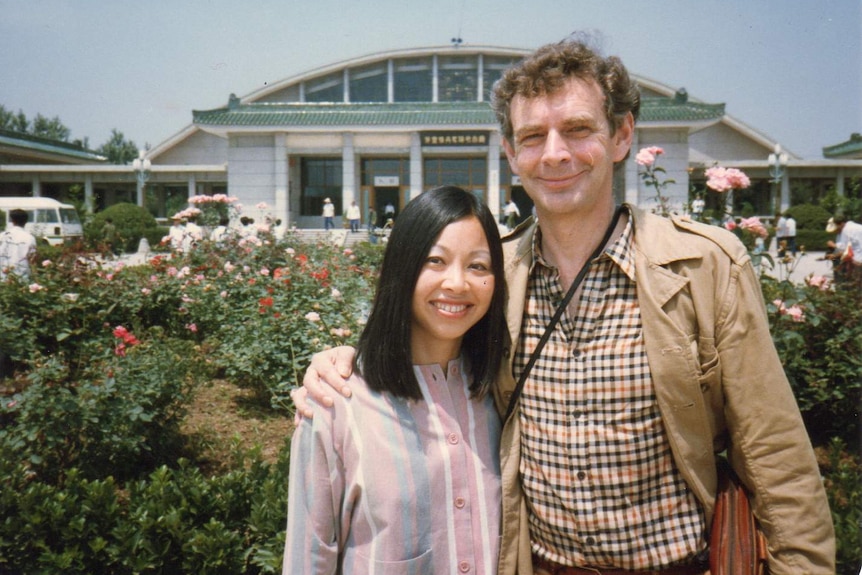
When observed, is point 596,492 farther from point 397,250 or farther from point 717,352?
point 397,250

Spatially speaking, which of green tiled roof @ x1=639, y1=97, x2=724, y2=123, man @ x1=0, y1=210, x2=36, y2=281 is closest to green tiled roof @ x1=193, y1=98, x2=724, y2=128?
green tiled roof @ x1=639, y1=97, x2=724, y2=123

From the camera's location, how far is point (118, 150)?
218 feet

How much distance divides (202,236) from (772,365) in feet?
31.1

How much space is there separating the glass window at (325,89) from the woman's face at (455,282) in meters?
34.1

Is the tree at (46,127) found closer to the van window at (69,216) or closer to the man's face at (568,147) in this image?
the van window at (69,216)

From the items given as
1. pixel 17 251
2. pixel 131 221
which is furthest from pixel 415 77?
pixel 17 251

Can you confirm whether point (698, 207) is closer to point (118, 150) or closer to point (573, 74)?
point (573, 74)

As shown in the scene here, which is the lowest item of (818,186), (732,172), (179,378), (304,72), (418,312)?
(179,378)

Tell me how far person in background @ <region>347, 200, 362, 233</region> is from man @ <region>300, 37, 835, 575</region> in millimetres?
25154

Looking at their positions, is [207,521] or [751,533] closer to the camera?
[751,533]

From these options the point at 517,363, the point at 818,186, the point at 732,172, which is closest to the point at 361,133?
the point at 818,186

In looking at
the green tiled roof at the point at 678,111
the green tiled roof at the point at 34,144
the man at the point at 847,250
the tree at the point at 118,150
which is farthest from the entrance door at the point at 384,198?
the tree at the point at 118,150

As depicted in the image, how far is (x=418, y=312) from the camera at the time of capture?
65.0 inches

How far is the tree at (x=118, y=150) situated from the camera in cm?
6494
